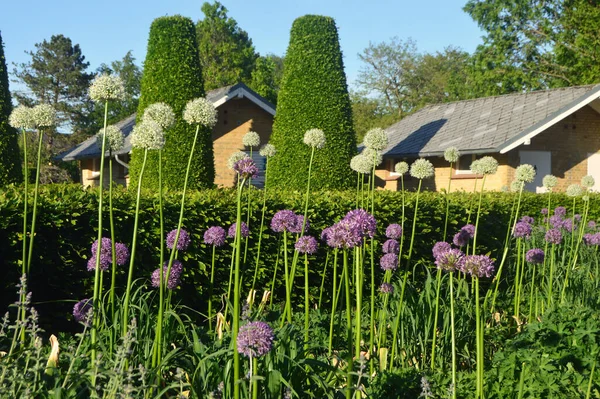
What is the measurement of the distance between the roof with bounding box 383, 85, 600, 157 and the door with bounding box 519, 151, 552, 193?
3.34 ft

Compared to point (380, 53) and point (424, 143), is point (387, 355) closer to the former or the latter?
point (424, 143)

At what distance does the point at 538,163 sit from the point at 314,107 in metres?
7.57

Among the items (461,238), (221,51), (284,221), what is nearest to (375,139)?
(461,238)

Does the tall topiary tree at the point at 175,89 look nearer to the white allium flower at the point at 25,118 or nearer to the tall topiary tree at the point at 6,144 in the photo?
the tall topiary tree at the point at 6,144

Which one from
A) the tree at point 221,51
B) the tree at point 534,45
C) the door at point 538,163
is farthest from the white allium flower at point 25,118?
the tree at point 221,51

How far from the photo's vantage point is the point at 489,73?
3719cm

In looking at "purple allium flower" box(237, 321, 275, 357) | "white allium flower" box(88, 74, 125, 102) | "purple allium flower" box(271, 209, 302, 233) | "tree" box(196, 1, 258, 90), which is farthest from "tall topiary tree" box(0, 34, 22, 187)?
"tree" box(196, 1, 258, 90)

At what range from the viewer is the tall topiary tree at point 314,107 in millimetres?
16500

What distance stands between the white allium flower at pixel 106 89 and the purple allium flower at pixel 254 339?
2014 mm

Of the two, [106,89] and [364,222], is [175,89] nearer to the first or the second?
[106,89]

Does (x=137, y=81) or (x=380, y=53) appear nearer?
(x=380, y=53)

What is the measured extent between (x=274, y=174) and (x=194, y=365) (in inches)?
528

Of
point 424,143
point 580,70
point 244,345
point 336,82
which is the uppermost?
point 580,70

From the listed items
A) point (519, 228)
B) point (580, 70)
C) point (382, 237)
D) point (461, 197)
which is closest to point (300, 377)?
point (519, 228)
